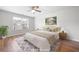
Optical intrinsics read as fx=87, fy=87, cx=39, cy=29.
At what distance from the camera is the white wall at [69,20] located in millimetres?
1535

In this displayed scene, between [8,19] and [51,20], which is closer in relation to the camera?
[8,19]

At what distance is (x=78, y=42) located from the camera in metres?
1.52

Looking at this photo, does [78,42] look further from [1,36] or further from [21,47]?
[1,36]

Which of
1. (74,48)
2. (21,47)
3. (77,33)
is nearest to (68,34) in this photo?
(77,33)

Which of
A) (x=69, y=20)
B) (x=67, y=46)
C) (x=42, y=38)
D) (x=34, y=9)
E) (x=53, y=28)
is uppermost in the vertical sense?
(x=34, y=9)

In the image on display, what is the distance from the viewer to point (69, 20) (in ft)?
5.14

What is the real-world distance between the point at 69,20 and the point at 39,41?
2.18 ft

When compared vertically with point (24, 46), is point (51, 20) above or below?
above

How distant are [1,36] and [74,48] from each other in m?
1.31

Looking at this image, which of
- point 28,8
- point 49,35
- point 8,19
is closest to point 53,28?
point 49,35

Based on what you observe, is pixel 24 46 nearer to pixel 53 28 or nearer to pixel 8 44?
pixel 8 44

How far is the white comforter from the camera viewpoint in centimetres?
154

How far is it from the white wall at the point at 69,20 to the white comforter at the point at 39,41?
1.39 feet

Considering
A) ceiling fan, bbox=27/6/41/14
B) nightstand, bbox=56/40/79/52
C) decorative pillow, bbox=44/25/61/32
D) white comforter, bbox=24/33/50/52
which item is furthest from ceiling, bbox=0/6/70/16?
nightstand, bbox=56/40/79/52
